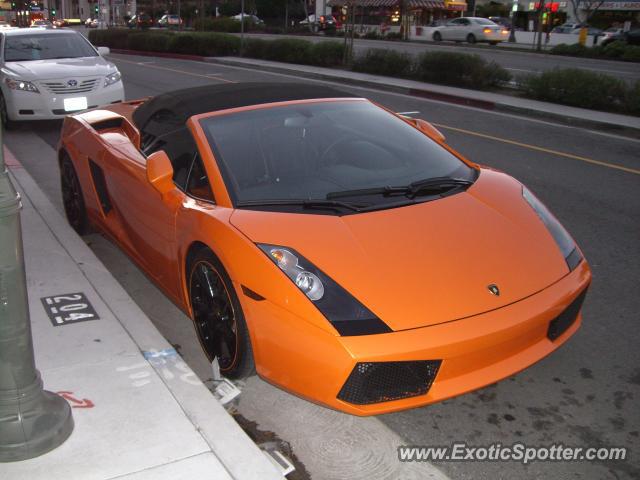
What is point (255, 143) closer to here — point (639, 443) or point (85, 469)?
point (85, 469)

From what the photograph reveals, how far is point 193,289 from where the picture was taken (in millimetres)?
3742

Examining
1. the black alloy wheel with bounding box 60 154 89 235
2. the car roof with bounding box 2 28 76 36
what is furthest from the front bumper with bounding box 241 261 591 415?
the car roof with bounding box 2 28 76 36

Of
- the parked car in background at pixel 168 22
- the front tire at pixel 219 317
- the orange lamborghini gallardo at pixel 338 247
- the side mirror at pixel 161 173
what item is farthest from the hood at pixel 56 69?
the parked car in background at pixel 168 22

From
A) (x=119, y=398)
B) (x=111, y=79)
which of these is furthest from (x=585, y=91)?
(x=119, y=398)

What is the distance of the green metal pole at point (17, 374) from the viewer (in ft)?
8.25

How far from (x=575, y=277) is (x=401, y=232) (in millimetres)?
938

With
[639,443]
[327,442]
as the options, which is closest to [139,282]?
[327,442]

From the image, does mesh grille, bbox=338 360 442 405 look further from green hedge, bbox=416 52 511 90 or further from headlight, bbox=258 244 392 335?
green hedge, bbox=416 52 511 90

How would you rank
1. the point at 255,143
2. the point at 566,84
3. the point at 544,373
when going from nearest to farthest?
the point at 544,373, the point at 255,143, the point at 566,84

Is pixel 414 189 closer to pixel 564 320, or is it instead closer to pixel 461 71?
pixel 564 320

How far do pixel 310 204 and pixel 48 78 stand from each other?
8.31 metres

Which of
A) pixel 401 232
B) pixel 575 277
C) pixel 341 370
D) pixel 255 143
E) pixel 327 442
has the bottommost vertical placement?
pixel 327 442

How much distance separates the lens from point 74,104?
10.5m

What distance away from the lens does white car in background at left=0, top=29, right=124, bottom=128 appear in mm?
10305
